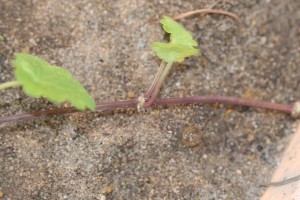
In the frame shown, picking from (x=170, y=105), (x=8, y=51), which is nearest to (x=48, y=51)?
(x=8, y=51)

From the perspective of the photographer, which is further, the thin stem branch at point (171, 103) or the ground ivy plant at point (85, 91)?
the thin stem branch at point (171, 103)

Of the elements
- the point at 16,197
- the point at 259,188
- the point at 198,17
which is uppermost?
the point at 198,17

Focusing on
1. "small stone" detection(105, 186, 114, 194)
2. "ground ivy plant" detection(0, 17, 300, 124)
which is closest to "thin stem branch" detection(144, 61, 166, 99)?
"ground ivy plant" detection(0, 17, 300, 124)

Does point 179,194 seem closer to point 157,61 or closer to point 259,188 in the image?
point 259,188

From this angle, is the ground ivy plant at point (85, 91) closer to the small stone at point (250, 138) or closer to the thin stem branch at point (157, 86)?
the thin stem branch at point (157, 86)

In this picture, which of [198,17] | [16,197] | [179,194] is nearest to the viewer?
[16,197]

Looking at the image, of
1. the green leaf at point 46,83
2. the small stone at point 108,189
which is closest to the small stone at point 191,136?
the small stone at point 108,189

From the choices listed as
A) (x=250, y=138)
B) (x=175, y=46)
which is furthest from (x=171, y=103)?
(x=250, y=138)

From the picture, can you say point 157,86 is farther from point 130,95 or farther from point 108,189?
point 108,189
